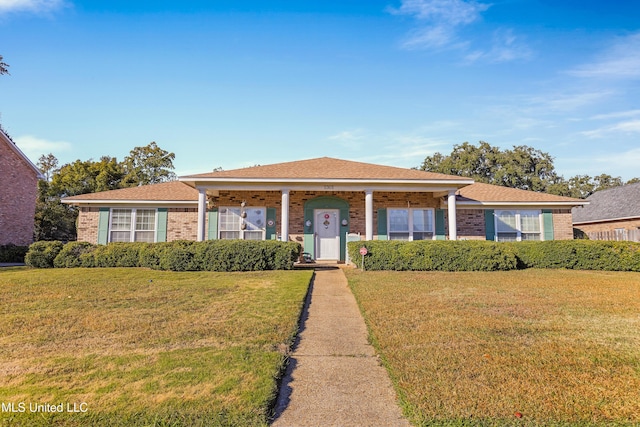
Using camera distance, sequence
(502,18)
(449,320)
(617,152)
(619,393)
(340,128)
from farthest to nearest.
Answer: (617,152)
(340,128)
(502,18)
(449,320)
(619,393)

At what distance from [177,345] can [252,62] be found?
11.1m

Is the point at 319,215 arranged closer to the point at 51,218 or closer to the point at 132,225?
the point at 132,225

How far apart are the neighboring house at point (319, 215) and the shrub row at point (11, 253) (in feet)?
15.2

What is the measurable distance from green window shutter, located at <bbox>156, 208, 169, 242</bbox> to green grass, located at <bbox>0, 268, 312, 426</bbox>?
298 inches

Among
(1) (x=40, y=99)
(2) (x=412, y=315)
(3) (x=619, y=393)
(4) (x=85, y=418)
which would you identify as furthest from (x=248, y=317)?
(1) (x=40, y=99)

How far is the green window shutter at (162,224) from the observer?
15625mm

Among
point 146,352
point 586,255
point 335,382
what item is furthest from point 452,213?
point 146,352

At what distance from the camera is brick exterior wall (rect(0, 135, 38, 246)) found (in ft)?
61.6

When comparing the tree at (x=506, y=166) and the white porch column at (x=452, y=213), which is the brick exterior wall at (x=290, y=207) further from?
the tree at (x=506, y=166)

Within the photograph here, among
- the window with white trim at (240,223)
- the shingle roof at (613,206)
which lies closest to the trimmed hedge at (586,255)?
the window with white trim at (240,223)

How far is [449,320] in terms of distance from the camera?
5480mm

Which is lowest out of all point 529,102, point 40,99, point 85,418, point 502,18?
point 85,418

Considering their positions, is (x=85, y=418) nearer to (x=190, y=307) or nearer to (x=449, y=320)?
(x=190, y=307)

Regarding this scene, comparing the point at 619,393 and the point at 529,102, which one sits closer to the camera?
the point at 619,393
